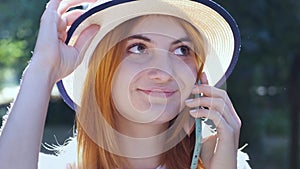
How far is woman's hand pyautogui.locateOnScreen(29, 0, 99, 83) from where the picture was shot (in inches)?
48.7

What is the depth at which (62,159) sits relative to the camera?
4.85 ft

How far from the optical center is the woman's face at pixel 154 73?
1327 millimetres

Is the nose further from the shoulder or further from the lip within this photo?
the shoulder

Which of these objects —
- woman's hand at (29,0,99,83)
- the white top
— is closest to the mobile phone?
the white top

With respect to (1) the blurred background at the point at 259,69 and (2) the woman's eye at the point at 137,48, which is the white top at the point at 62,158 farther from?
(1) the blurred background at the point at 259,69

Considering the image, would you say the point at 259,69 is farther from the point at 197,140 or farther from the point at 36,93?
the point at 36,93

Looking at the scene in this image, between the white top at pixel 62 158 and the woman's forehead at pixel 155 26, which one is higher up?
the woman's forehead at pixel 155 26

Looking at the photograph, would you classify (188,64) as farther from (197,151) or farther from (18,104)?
(18,104)

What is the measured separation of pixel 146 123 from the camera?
54.6 inches

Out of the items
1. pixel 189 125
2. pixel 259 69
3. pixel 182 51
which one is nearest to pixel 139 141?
pixel 189 125

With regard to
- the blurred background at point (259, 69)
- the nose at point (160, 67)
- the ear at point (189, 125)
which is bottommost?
the ear at point (189, 125)

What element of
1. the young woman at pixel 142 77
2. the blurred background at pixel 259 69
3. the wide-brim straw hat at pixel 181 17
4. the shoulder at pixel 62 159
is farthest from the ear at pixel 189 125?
the blurred background at pixel 259 69

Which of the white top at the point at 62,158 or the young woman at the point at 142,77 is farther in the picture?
the white top at the point at 62,158

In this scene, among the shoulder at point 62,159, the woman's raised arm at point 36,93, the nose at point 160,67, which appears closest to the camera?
the woman's raised arm at point 36,93
